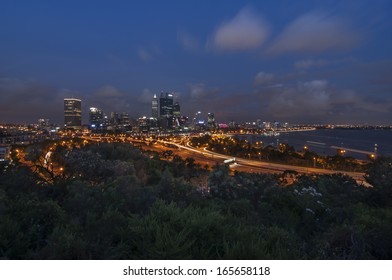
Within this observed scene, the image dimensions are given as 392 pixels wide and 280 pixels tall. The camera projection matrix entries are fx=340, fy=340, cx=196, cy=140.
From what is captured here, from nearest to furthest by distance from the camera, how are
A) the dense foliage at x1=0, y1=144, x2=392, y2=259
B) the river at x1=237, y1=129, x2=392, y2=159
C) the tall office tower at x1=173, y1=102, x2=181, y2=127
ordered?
the dense foliage at x1=0, y1=144, x2=392, y2=259 → the river at x1=237, y1=129, x2=392, y2=159 → the tall office tower at x1=173, y1=102, x2=181, y2=127

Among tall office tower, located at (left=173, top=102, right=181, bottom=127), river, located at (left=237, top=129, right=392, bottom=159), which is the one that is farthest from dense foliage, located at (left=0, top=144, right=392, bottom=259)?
tall office tower, located at (left=173, top=102, right=181, bottom=127)

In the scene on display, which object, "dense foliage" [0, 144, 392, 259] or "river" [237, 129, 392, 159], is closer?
"dense foliage" [0, 144, 392, 259]

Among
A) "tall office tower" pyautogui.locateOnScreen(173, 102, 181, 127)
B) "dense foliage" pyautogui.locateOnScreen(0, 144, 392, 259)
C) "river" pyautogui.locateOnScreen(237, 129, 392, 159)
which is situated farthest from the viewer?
"tall office tower" pyautogui.locateOnScreen(173, 102, 181, 127)

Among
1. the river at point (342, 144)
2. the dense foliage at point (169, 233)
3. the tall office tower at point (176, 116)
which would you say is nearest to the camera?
the dense foliage at point (169, 233)

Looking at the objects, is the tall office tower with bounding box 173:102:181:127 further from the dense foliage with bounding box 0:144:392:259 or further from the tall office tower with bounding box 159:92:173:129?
the dense foliage with bounding box 0:144:392:259

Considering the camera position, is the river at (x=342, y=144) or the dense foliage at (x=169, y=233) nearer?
the dense foliage at (x=169, y=233)

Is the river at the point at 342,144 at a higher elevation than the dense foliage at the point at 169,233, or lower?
lower

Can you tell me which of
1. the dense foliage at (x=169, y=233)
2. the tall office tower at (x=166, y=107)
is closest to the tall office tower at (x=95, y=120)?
the tall office tower at (x=166, y=107)

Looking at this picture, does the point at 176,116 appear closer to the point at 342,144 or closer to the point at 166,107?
the point at 166,107

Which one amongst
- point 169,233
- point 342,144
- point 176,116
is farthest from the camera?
point 176,116

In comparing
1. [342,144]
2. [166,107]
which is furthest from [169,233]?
[166,107]

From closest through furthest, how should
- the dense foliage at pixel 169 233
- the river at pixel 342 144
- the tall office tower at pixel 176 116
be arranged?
the dense foliage at pixel 169 233 → the river at pixel 342 144 → the tall office tower at pixel 176 116

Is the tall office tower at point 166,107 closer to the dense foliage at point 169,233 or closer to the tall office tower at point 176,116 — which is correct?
the tall office tower at point 176,116
